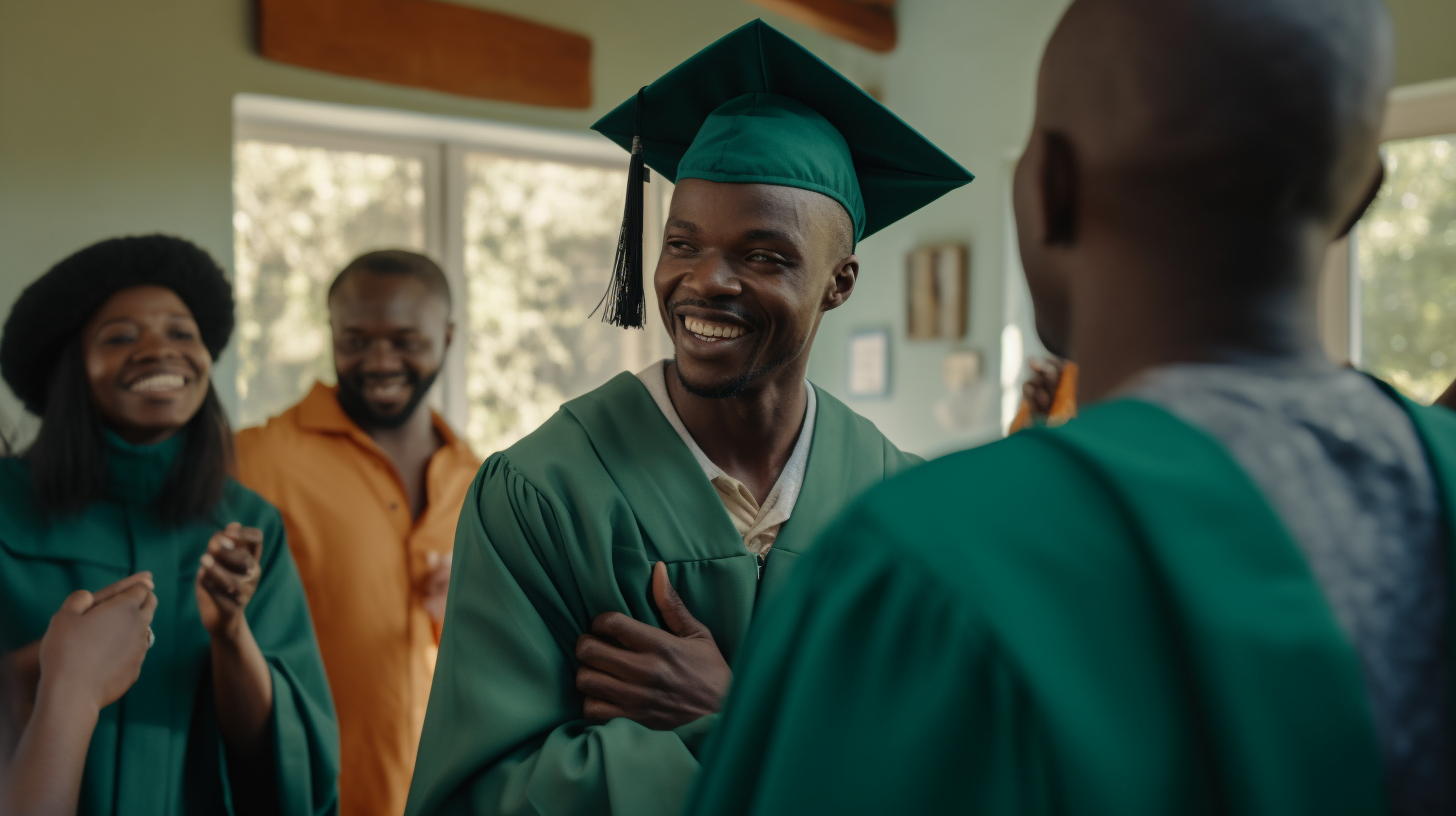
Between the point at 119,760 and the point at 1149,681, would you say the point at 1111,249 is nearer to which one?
the point at 1149,681

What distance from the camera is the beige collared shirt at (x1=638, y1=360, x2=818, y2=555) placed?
1.35m

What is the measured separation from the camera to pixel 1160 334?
605mm

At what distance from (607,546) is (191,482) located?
3.79ft

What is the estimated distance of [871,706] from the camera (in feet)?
1.71

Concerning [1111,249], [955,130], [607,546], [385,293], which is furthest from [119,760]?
[955,130]

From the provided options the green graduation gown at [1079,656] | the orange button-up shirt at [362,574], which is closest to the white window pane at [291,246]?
the orange button-up shirt at [362,574]

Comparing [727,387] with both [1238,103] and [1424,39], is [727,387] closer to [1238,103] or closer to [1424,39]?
[1238,103]

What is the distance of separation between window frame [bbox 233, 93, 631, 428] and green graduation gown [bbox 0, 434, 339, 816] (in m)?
2.27

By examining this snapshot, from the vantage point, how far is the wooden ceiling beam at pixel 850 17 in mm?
4746

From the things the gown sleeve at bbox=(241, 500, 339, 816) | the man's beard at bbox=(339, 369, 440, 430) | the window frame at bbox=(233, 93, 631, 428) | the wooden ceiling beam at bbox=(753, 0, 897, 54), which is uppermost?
the wooden ceiling beam at bbox=(753, 0, 897, 54)

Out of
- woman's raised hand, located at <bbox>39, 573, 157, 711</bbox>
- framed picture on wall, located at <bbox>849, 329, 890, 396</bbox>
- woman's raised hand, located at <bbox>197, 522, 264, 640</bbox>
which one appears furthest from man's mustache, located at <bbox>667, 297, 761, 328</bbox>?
framed picture on wall, located at <bbox>849, 329, 890, 396</bbox>

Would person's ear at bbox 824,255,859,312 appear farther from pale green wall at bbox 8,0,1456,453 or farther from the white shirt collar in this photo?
pale green wall at bbox 8,0,1456,453

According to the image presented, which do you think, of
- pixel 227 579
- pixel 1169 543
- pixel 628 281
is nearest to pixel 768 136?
pixel 628 281

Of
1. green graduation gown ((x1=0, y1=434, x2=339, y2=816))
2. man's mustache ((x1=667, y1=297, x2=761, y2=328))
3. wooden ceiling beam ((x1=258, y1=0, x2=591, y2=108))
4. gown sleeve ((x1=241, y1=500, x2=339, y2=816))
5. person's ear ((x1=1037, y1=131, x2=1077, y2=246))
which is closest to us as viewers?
person's ear ((x1=1037, y1=131, x2=1077, y2=246))
